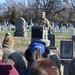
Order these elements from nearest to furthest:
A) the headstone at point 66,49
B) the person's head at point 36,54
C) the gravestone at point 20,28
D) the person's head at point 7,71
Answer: the person's head at point 7,71 < the person's head at point 36,54 < the headstone at point 66,49 < the gravestone at point 20,28

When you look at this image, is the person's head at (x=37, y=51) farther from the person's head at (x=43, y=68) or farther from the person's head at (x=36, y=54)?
the person's head at (x=43, y=68)

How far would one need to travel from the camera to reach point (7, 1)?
92.1 metres

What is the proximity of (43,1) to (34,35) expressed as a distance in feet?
225

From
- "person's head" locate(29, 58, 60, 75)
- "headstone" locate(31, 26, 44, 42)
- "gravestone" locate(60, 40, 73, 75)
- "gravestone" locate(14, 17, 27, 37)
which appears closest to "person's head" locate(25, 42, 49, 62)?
"person's head" locate(29, 58, 60, 75)

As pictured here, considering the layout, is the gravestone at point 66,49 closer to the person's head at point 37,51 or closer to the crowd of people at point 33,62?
the crowd of people at point 33,62

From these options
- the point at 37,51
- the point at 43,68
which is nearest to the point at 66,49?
the point at 37,51

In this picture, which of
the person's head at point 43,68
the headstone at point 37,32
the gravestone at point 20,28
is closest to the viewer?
the person's head at point 43,68

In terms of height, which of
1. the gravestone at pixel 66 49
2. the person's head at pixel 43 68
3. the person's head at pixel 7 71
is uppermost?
the person's head at pixel 43 68

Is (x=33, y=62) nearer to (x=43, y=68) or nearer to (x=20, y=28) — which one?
(x=43, y=68)

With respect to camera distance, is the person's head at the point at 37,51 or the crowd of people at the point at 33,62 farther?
the person's head at the point at 37,51

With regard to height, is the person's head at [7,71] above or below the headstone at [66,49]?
above

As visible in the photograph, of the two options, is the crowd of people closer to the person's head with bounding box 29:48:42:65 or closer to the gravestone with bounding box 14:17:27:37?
the person's head with bounding box 29:48:42:65

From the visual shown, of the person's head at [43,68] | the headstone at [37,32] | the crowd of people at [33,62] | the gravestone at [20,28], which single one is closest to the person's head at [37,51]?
the crowd of people at [33,62]

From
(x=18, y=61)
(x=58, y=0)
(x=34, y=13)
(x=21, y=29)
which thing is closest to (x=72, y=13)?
(x=58, y=0)
